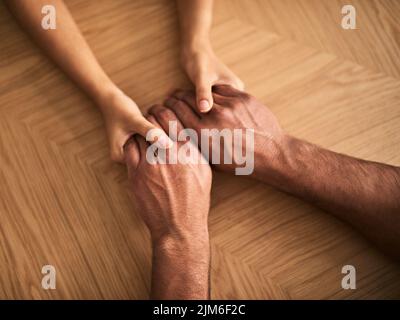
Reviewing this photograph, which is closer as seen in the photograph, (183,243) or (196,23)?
(183,243)

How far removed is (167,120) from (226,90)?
0.39 ft

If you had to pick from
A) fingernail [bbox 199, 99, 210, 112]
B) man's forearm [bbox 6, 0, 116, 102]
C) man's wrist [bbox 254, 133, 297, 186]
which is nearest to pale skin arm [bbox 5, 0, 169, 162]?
man's forearm [bbox 6, 0, 116, 102]

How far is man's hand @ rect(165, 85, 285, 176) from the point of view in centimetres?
68

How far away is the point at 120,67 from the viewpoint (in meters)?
0.75

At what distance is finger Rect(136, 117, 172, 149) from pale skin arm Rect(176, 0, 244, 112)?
112 mm

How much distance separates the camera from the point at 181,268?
611mm

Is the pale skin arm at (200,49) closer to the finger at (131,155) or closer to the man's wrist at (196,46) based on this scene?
the man's wrist at (196,46)

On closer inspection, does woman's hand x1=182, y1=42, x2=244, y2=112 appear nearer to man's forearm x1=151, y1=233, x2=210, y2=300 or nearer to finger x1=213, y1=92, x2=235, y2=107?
finger x1=213, y1=92, x2=235, y2=107

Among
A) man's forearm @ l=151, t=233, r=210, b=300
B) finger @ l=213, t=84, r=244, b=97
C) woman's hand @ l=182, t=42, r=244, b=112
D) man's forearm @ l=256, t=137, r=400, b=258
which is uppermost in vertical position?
woman's hand @ l=182, t=42, r=244, b=112

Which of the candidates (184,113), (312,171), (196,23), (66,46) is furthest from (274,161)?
(66,46)

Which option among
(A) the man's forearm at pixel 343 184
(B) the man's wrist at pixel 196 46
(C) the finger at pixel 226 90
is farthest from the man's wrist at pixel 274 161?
(B) the man's wrist at pixel 196 46

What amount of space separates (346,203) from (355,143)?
5.0 inches

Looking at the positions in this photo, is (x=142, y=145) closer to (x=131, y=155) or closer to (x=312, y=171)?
(x=131, y=155)
